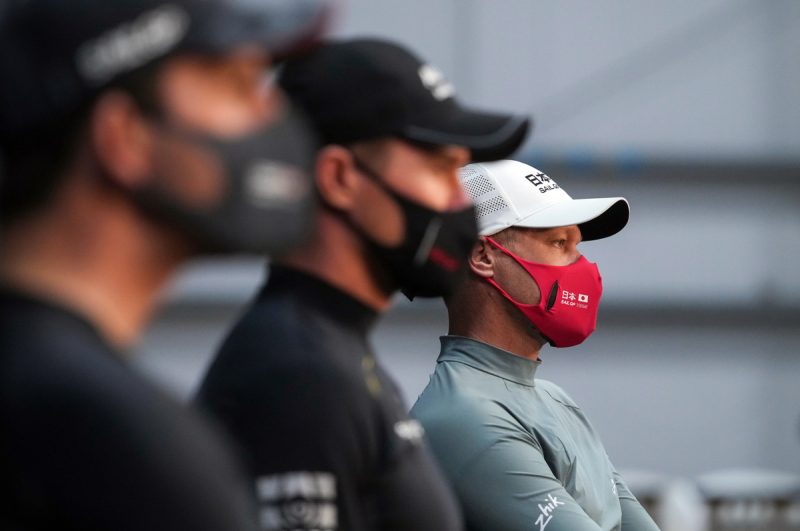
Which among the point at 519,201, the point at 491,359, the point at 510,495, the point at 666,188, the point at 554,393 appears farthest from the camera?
the point at 666,188

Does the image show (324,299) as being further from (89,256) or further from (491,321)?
(491,321)

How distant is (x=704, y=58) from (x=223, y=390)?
7.85m

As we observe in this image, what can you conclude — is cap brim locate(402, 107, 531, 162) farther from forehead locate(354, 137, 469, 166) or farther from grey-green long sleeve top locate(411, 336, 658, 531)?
grey-green long sleeve top locate(411, 336, 658, 531)

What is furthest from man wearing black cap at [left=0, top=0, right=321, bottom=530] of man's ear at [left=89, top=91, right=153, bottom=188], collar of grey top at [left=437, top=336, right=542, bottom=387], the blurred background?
the blurred background

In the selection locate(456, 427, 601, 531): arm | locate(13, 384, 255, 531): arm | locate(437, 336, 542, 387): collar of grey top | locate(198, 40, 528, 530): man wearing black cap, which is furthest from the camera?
locate(437, 336, 542, 387): collar of grey top

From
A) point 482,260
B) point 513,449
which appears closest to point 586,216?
point 482,260

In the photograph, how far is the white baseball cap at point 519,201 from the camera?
3197 mm

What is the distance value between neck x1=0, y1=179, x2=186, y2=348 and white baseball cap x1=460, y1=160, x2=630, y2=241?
1.72m

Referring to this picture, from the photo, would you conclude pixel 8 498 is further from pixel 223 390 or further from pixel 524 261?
pixel 524 261

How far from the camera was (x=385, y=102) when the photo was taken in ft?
A: 6.91

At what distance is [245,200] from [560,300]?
1.79 m

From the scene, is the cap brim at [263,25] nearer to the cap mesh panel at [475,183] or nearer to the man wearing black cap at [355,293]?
the man wearing black cap at [355,293]

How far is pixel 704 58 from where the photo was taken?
9352 millimetres

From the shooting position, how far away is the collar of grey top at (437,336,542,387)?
3113 millimetres
